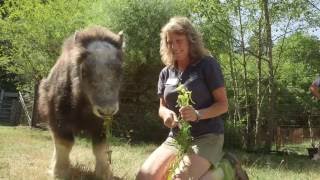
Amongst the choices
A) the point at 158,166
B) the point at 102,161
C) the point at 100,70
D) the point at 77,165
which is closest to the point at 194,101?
the point at 158,166

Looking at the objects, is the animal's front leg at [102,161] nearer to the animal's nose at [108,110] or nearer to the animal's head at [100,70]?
the animal's head at [100,70]

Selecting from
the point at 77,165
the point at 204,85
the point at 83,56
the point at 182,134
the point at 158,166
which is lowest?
the point at 77,165

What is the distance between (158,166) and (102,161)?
1474 mm

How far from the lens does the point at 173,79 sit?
478 cm

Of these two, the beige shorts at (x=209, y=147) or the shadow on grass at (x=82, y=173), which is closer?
the beige shorts at (x=209, y=147)

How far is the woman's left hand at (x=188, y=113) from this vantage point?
4074 mm

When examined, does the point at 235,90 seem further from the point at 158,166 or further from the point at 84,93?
the point at 158,166

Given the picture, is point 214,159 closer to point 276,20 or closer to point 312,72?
point 276,20

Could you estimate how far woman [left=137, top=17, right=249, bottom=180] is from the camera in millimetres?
4434

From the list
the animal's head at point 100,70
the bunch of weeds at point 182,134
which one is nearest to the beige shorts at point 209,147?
the bunch of weeds at point 182,134

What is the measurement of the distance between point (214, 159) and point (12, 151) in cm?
468

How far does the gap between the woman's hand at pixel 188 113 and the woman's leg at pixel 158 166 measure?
2.28 ft

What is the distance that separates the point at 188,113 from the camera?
13.5ft

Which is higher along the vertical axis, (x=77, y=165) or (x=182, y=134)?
(x=182, y=134)
